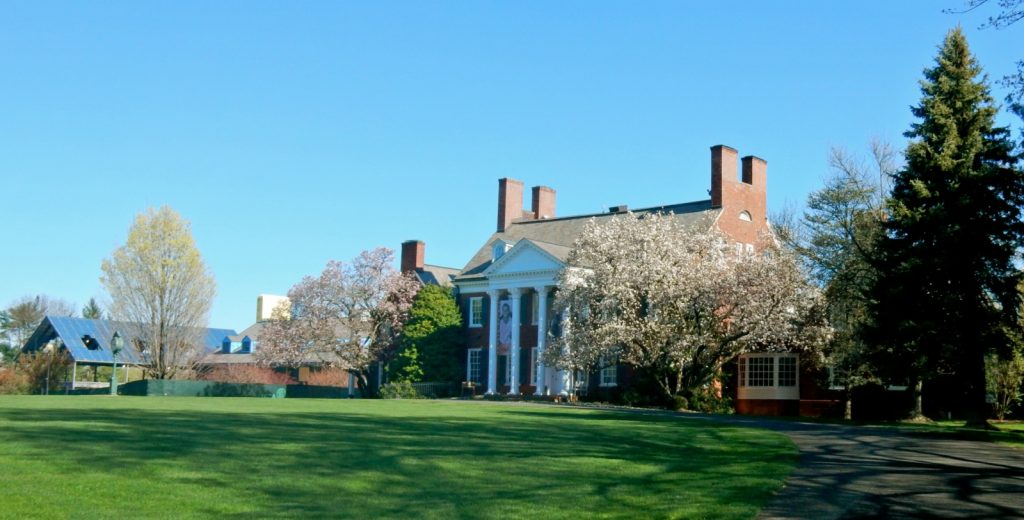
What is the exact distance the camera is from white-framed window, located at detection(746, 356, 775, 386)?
137ft

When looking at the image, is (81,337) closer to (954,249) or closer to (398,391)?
(398,391)

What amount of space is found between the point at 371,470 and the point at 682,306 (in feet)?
86.8

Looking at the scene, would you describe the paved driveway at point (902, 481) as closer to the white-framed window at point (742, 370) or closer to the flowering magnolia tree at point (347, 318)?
the white-framed window at point (742, 370)

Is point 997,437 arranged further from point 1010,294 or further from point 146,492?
point 146,492

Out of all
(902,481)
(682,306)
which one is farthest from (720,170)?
(902,481)

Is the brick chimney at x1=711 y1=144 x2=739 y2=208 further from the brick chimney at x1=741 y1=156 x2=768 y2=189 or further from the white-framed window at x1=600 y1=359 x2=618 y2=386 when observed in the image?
the white-framed window at x1=600 y1=359 x2=618 y2=386

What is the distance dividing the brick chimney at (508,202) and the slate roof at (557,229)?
51 cm

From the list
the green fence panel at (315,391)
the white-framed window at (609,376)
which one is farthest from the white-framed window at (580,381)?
the green fence panel at (315,391)

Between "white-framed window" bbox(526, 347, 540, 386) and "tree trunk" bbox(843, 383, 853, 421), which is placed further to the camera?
"white-framed window" bbox(526, 347, 540, 386)

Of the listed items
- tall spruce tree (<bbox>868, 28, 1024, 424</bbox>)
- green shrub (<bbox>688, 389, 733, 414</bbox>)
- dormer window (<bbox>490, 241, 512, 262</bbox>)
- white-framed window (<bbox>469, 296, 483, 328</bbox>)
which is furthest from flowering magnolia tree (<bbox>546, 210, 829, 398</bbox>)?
white-framed window (<bbox>469, 296, 483, 328</bbox>)

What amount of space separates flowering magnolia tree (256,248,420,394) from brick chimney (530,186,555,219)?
357 inches

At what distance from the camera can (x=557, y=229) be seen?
180ft

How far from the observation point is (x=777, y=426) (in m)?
23.3

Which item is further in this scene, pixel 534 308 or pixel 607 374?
pixel 534 308
